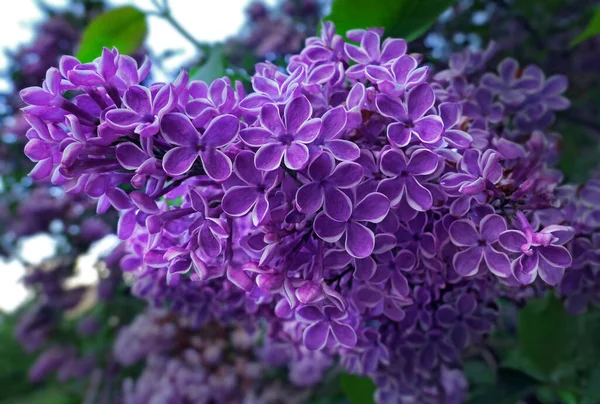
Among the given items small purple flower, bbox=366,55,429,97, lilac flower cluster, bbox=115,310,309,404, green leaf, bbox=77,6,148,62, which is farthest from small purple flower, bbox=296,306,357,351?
lilac flower cluster, bbox=115,310,309,404

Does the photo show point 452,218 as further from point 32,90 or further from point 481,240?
point 32,90

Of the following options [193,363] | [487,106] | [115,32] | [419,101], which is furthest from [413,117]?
[193,363]

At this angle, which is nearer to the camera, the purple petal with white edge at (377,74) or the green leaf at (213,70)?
the purple petal with white edge at (377,74)

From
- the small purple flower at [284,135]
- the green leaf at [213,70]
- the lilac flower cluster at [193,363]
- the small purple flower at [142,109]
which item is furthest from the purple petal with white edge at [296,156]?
the lilac flower cluster at [193,363]

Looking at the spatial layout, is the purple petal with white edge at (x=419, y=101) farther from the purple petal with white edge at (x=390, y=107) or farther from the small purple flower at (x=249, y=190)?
the small purple flower at (x=249, y=190)

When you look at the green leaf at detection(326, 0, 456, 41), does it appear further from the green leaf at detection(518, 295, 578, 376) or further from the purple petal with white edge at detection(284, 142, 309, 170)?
the green leaf at detection(518, 295, 578, 376)

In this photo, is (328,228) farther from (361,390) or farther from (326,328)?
(361,390)

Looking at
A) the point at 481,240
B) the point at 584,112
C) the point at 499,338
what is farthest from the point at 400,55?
the point at 584,112
